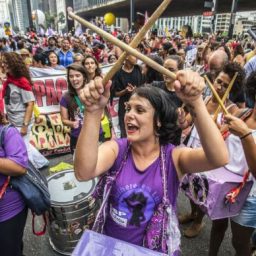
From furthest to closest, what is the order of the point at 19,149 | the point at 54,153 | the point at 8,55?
the point at 54,153 < the point at 8,55 < the point at 19,149

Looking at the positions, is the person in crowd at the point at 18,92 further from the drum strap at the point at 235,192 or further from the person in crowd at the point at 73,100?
the drum strap at the point at 235,192

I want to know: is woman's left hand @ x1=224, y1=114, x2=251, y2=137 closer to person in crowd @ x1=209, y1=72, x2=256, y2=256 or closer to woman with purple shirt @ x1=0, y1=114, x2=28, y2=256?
person in crowd @ x1=209, y1=72, x2=256, y2=256

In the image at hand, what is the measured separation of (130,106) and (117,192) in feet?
1.72

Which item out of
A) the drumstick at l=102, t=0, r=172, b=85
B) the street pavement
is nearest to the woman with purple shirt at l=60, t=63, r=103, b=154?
the street pavement

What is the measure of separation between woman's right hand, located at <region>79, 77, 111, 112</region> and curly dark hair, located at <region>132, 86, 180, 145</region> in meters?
0.39

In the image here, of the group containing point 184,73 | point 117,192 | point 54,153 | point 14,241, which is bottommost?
point 54,153

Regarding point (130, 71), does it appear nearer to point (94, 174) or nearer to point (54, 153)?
point (54, 153)

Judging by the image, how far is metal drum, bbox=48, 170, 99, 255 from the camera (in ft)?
8.13

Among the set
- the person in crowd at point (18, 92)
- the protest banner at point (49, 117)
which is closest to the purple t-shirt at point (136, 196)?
the person in crowd at point (18, 92)

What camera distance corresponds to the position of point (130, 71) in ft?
14.9

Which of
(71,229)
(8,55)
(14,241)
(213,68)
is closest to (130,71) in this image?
(213,68)

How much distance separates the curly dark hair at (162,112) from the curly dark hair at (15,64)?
230 cm

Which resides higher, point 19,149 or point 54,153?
point 19,149

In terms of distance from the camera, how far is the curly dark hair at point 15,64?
10.9ft
